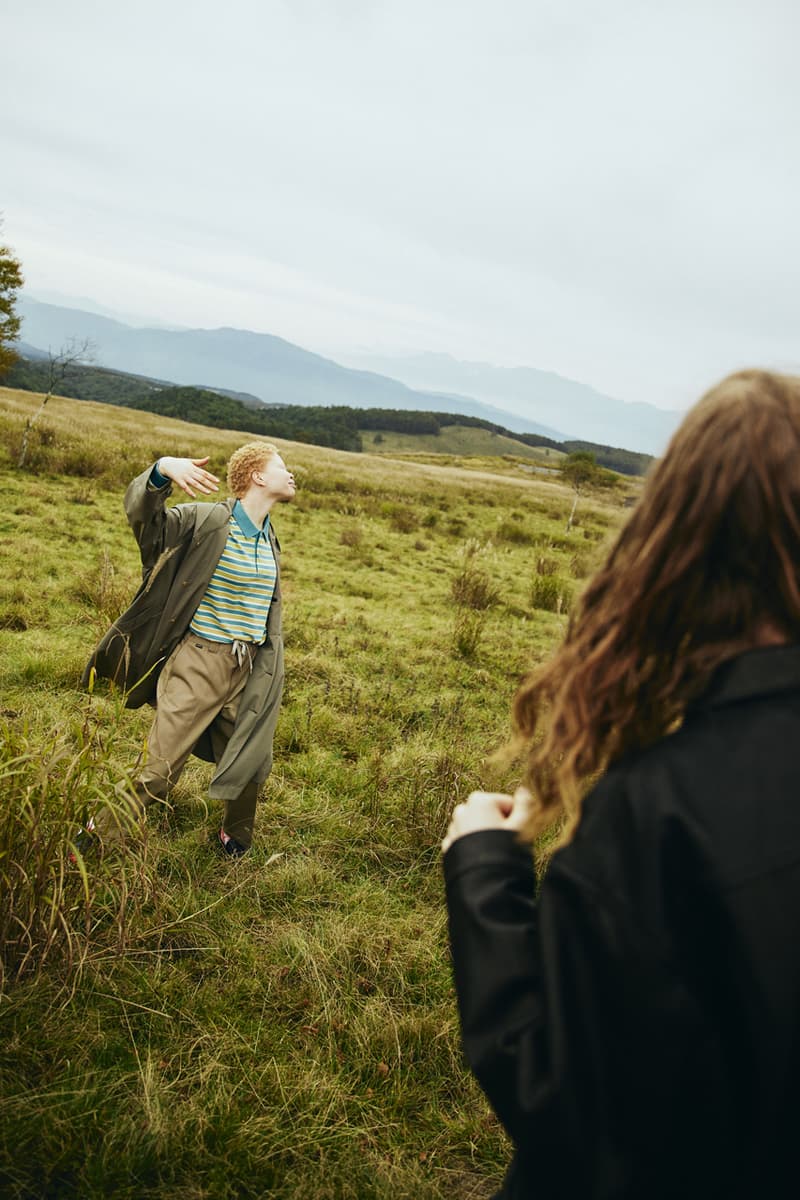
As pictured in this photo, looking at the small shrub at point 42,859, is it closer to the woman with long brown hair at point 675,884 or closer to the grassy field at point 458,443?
the woman with long brown hair at point 675,884

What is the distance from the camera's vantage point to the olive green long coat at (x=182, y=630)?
345cm

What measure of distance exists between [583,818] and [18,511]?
12.2 meters

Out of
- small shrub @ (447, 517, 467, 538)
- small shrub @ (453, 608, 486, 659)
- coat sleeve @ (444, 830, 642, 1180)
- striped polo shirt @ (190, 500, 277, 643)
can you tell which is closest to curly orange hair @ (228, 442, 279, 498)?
striped polo shirt @ (190, 500, 277, 643)

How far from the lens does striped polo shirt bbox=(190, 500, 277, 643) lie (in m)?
3.63

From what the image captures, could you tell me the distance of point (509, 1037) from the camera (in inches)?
40.9

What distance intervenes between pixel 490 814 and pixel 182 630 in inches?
107

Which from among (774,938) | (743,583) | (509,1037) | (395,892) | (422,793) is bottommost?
(395,892)

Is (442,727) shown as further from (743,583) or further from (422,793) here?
(743,583)

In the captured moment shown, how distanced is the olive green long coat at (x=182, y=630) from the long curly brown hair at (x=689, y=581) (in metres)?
2.57

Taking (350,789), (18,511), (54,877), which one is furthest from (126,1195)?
(18,511)

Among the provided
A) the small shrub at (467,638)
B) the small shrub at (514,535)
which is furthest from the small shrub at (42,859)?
the small shrub at (514,535)

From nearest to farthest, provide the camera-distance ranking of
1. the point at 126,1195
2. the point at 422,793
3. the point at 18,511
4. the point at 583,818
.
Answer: the point at 583,818, the point at 126,1195, the point at 422,793, the point at 18,511

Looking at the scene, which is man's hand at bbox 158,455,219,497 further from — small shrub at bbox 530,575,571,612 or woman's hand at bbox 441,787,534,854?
small shrub at bbox 530,575,571,612

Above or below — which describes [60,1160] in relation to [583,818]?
below
